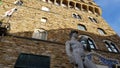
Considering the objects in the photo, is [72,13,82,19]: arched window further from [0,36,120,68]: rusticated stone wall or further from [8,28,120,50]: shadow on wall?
[0,36,120,68]: rusticated stone wall

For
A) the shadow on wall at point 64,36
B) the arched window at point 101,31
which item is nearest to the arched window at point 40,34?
the shadow on wall at point 64,36

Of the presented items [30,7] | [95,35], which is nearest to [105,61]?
[95,35]

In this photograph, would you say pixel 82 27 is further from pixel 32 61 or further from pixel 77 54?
pixel 77 54

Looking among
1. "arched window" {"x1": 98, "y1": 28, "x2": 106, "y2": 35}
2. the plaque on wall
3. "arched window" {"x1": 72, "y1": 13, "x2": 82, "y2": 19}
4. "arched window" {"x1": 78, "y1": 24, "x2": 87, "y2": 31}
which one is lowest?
the plaque on wall

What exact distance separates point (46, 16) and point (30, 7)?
1.75m

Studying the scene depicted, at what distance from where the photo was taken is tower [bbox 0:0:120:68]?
9.95 meters

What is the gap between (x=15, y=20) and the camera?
12.4 m

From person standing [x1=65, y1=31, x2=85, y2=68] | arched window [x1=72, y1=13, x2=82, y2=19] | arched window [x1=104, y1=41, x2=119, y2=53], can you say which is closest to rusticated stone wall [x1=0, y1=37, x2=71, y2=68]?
person standing [x1=65, y1=31, x2=85, y2=68]

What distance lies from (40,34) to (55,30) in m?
1.32

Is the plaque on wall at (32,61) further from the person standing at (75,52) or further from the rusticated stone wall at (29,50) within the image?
the person standing at (75,52)

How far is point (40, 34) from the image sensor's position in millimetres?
12031

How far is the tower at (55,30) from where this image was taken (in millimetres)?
9945

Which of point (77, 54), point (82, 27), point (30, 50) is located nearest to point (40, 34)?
point (30, 50)

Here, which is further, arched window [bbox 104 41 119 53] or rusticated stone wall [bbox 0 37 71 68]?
arched window [bbox 104 41 119 53]
